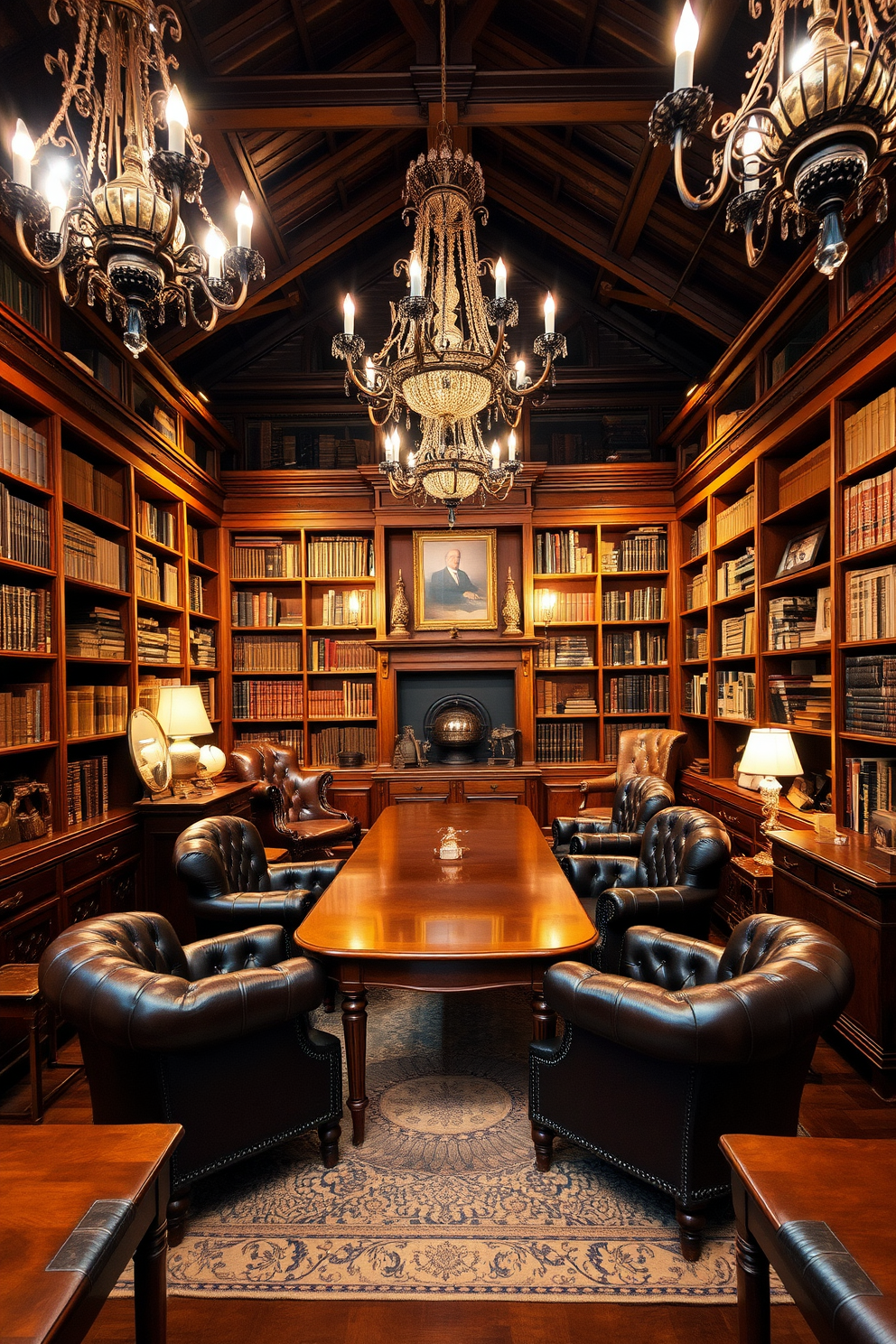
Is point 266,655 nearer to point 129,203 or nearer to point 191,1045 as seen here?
point 191,1045

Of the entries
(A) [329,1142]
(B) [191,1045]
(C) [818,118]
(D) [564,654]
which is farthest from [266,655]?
(C) [818,118]

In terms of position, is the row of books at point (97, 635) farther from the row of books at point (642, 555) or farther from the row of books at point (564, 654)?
the row of books at point (642, 555)

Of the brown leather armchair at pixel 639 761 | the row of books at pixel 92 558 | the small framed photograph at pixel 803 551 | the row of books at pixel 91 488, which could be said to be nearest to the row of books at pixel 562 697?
the brown leather armchair at pixel 639 761

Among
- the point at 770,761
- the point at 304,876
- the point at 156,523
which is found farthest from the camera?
the point at 156,523

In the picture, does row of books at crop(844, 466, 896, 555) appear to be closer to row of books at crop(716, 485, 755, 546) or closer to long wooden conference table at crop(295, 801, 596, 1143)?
row of books at crop(716, 485, 755, 546)

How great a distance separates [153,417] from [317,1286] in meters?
4.51

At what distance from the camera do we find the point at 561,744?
19.8 feet

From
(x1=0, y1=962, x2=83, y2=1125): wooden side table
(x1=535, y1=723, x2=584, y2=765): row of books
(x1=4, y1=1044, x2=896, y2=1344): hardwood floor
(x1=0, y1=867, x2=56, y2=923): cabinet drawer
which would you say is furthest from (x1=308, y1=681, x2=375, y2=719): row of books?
(x1=4, y1=1044, x2=896, y2=1344): hardwood floor

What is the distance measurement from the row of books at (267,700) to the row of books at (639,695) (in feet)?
8.52

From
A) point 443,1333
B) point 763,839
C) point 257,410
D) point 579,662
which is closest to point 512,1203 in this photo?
point 443,1333

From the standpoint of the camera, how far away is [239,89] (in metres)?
3.53

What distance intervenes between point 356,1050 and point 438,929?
47 cm

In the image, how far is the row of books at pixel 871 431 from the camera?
2929mm

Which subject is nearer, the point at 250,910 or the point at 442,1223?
the point at 442,1223
